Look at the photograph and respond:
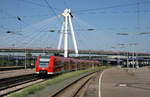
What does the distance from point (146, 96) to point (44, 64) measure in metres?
14.8

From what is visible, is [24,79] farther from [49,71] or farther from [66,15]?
[66,15]

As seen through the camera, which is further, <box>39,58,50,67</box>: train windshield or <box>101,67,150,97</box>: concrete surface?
<box>39,58,50,67</box>: train windshield

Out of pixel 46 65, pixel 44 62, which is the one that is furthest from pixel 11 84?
pixel 44 62

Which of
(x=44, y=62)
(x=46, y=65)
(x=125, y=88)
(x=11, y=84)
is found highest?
(x=44, y=62)

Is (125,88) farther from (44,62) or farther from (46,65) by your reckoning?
(44,62)

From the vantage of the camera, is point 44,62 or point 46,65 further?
point 44,62

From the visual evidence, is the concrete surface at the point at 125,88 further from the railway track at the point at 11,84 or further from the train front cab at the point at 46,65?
the railway track at the point at 11,84

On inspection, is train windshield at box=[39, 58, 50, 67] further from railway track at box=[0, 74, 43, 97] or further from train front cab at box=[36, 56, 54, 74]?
railway track at box=[0, 74, 43, 97]

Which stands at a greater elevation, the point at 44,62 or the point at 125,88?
the point at 44,62

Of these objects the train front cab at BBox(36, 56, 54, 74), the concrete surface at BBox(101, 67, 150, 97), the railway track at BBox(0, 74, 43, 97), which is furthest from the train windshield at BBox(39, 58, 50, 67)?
the concrete surface at BBox(101, 67, 150, 97)

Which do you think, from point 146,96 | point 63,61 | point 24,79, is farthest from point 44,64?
point 146,96

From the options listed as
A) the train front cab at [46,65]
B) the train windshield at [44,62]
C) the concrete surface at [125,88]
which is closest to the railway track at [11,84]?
the train front cab at [46,65]

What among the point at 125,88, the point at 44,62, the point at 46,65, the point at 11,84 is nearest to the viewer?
the point at 125,88

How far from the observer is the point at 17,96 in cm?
1032
